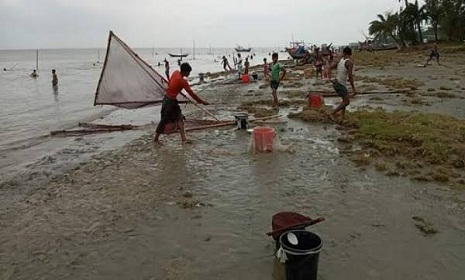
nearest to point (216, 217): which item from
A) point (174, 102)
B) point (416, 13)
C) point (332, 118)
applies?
point (174, 102)

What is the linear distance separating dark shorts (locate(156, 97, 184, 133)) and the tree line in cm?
4830

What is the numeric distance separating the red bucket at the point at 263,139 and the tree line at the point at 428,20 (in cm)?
4816

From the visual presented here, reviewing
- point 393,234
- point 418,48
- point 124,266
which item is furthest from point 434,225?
point 418,48

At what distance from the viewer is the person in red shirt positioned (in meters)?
9.40

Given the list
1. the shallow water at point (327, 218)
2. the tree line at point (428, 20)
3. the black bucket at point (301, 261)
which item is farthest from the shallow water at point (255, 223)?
the tree line at point (428, 20)

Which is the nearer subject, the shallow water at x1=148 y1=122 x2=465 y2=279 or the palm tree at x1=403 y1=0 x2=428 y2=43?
the shallow water at x1=148 y1=122 x2=465 y2=279

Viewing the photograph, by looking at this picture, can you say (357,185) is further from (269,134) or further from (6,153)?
(6,153)

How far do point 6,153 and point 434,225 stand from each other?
1103 cm

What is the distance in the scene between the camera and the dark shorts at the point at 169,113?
964cm

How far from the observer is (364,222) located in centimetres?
528

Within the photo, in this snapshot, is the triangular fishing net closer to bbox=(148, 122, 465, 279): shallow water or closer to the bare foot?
bbox=(148, 122, 465, 279): shallow water

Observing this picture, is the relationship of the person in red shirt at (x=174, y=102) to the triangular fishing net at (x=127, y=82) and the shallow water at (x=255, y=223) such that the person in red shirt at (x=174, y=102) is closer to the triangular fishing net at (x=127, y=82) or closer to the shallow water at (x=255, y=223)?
the shallow water at (x=255, y=223)

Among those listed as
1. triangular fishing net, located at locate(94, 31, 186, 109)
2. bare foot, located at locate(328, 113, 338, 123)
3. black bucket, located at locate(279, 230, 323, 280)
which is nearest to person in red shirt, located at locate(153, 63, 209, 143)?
triangular fishing net, located at locate(94, 31, 186, 109)

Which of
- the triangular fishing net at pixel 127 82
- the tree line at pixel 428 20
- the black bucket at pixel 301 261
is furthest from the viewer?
the tree line at pixel 428 20
